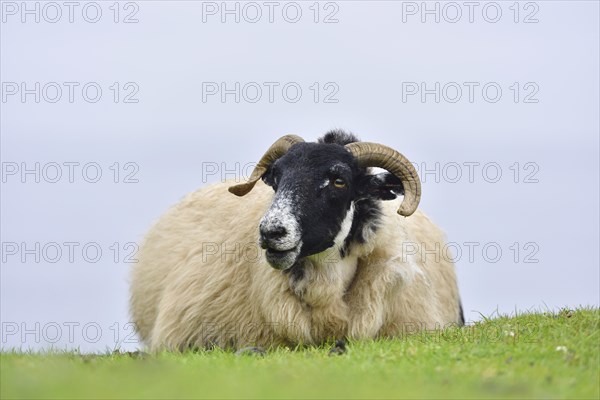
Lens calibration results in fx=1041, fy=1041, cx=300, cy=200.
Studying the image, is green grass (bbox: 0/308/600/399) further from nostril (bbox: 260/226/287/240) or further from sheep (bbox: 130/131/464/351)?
nostril (bbox: 260/226/287/240)

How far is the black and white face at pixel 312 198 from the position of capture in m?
11.6

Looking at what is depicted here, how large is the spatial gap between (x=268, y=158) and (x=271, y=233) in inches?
84.3

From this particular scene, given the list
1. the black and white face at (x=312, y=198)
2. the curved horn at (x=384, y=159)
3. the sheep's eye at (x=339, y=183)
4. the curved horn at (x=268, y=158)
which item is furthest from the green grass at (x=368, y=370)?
the curved horn at (x=268, y=158)

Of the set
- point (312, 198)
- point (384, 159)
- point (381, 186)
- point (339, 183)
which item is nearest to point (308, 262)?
point (312, 198)

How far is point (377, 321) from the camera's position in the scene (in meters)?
12.5

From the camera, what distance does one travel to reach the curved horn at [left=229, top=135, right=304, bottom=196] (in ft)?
43.6

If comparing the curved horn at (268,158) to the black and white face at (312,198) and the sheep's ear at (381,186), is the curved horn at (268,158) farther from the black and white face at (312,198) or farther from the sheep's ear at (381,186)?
the sheep's ear at (381,186)

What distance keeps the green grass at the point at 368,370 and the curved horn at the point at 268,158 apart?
8.97 feet

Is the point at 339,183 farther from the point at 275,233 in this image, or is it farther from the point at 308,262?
the point at 275,233

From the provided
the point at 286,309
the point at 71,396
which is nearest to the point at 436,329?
the point at 286,309

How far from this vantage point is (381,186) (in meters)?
12.9

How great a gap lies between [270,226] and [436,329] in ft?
8.09

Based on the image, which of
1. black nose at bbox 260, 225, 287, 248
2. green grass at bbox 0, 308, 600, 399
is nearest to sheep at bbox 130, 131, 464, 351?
black nose at bbox 260, 225, 287, 248

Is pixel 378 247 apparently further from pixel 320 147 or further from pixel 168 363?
pixel 168 363
